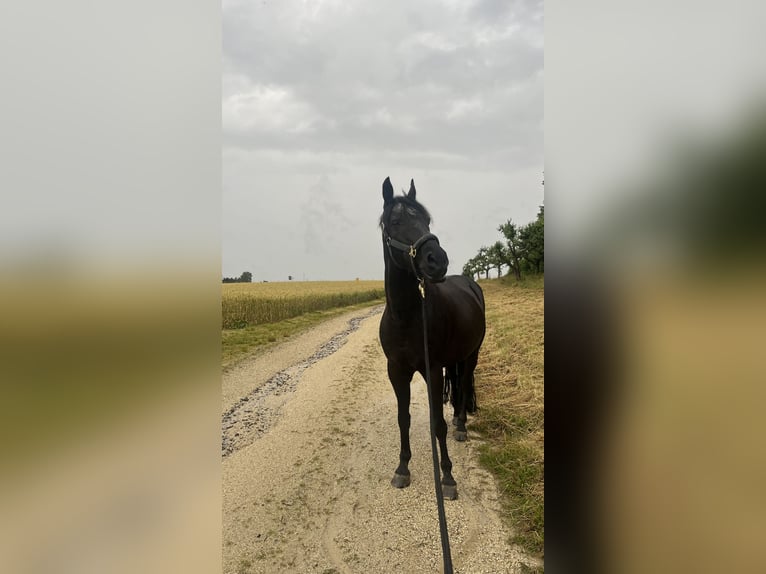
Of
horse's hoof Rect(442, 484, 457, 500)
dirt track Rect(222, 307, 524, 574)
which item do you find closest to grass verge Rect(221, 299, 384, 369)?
dirt track Rect(222, 307, 524, 574)

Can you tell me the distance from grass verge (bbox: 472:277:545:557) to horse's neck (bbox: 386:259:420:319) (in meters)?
1.99

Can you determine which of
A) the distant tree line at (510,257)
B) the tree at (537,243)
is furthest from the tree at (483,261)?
the tree at (537,243)

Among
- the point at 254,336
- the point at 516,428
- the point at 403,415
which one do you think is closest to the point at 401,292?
the point at 403,415

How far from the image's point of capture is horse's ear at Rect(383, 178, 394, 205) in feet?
14.3

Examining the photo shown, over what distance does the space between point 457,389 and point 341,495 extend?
8.30 ft

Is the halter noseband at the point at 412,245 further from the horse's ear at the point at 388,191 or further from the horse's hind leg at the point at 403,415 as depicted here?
the horse's hind leg at the point at 403,415

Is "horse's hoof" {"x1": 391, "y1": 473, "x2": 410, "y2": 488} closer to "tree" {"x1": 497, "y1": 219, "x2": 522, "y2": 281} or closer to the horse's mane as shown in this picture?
the horse's mane

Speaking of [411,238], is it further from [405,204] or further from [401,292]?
[401,292]

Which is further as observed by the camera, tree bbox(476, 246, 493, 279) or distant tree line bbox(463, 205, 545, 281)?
→ tree bbox(476, 246, 493, 279)
